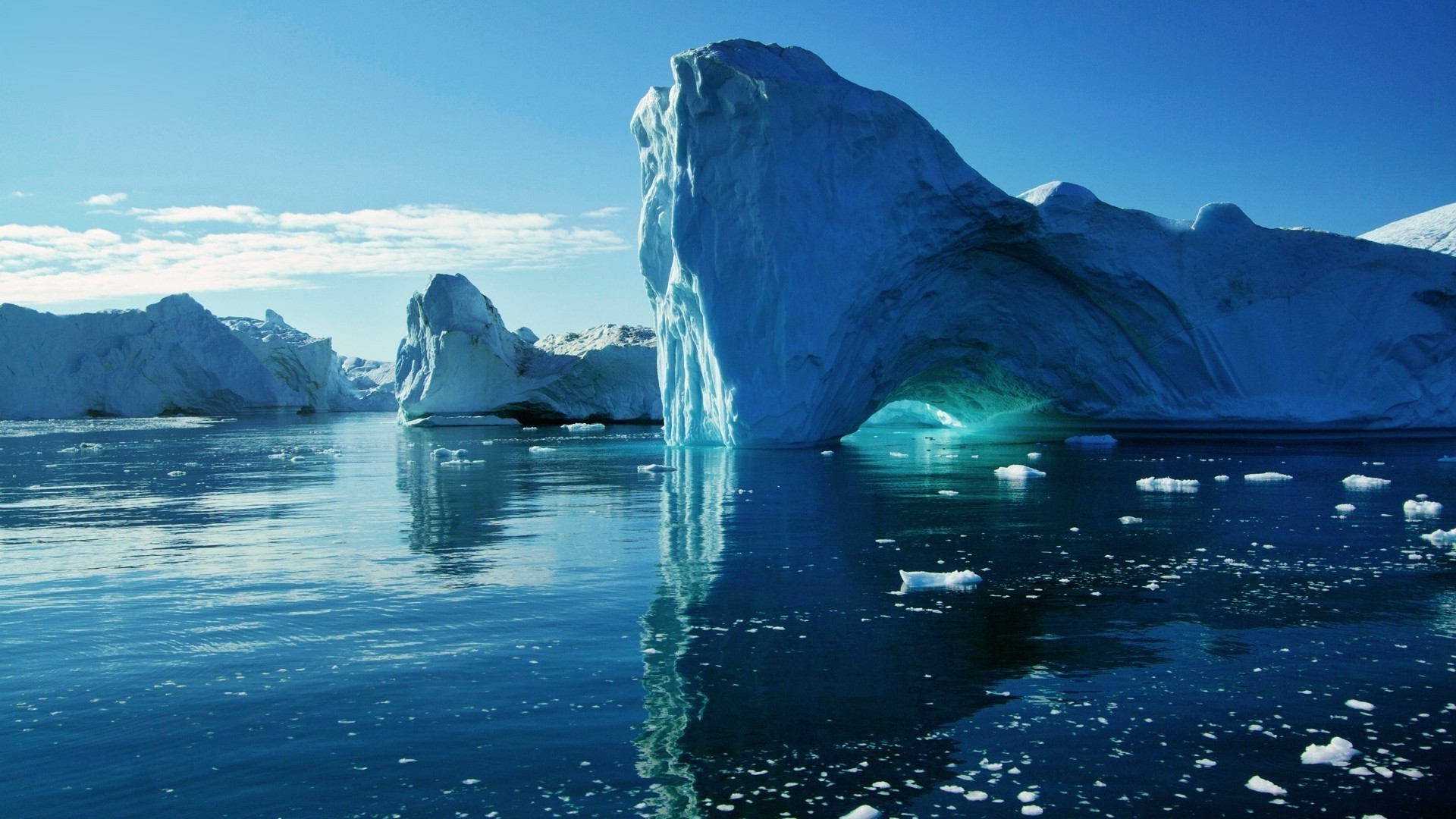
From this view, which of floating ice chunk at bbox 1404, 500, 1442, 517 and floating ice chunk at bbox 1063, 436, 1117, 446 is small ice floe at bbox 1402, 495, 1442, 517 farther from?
floating ice chunk at bbox 1063, 436, 1117, 446

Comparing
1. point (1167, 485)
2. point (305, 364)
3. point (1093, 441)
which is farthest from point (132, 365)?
point (1167, 485)

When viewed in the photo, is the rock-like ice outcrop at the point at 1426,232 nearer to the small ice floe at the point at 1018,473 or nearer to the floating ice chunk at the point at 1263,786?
the small ice floe at the point at 1018,473

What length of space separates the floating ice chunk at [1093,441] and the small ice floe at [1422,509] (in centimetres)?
1165

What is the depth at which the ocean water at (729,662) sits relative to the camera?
3176 mm

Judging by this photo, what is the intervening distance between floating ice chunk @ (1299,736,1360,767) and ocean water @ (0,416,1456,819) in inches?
1.4

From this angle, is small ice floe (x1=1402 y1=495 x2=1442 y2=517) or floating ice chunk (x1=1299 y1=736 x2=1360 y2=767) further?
small ice floe (x1=1402 y1=495 x2=1442 y2=517)

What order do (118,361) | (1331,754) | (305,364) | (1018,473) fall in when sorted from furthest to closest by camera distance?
(305,364)
(118,361)
(1018,473)
(1331,754)

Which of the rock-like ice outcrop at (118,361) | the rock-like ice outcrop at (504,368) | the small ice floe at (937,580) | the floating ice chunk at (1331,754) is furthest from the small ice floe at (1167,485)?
the rock-like ice outcrop at (118,361)

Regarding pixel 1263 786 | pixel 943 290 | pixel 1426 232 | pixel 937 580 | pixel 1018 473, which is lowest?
pixel 1263 786

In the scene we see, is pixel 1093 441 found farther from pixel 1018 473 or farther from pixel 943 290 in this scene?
pixel 1018 473

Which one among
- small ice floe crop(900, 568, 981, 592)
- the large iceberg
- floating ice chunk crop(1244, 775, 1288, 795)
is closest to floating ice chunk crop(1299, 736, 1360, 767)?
floating ice chunk crop(1244, 775, 1288, 795)

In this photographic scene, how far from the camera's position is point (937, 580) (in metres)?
6.12

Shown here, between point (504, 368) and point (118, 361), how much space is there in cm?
2281

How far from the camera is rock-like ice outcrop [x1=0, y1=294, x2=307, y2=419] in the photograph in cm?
4656
